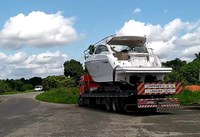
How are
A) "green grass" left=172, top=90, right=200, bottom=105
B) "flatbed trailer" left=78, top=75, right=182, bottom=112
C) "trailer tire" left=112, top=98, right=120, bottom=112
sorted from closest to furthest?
1. "flatbed trailer" left=78, top=75, right=182, bottom=112
2. "trailer tire" left=112, top=98, right=120, bottom=112
3. "green grass" left=172, top=90, right=200, bottom=105

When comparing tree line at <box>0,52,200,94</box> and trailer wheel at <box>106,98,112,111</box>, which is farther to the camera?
tree line at <box>0,52,200,94</box>

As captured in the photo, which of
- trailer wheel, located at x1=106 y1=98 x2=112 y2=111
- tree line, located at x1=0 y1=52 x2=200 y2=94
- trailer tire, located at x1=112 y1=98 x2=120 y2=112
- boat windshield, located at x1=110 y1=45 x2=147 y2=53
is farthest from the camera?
tree line, located at x1=0 y1=52 x2=200 y2=94

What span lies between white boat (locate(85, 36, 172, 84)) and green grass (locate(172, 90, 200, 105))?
5.77 m

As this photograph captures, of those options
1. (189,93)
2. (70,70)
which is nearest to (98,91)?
(189,93)

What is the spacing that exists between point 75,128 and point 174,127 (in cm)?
316

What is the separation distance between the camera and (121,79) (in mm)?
19016

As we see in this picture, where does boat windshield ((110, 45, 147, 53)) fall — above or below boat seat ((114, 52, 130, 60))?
above

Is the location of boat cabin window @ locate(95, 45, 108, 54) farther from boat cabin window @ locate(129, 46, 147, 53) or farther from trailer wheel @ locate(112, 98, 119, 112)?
trailer wheel @ locate(112, 98, 119, 112)

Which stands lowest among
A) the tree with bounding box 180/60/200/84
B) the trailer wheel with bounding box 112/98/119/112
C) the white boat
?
the trailer wheel with bounding box 112/98/119/112

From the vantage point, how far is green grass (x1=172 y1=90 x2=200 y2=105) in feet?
82.8

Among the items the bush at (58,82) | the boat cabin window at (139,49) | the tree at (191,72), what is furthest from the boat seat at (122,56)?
the bush at (58,82)

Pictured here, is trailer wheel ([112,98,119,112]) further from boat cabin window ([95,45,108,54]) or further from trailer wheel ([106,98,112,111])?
boat cabin window ([95,45,108,54])

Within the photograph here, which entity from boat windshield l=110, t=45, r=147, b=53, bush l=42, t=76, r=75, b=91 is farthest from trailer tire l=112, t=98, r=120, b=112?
bush l=42, t=76, r=75, b=91

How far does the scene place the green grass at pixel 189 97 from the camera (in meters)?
25.2
